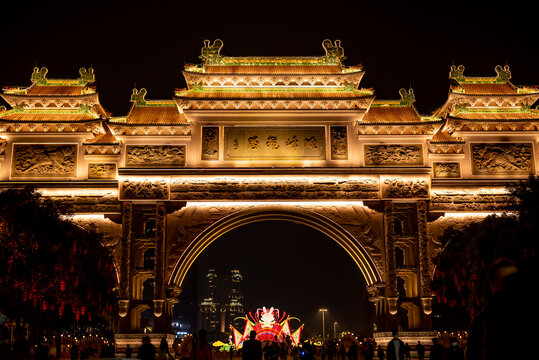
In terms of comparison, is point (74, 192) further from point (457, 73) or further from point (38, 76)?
point (457, 73)

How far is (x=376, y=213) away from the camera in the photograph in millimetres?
17531

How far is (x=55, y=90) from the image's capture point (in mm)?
19047

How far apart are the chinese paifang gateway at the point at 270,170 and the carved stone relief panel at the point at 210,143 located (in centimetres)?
3

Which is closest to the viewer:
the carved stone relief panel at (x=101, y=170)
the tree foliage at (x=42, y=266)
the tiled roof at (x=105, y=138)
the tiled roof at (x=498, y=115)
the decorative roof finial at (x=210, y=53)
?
the tree foliage at (x=42, y=266)

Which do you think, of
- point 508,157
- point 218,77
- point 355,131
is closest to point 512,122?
point 508,157

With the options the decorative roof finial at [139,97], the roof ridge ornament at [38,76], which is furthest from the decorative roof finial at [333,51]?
the roof ridge ornament at [38,76]

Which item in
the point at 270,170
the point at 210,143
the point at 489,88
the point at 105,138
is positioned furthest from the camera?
the point at 489,88

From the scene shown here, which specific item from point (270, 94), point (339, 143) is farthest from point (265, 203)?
point (270, 94)

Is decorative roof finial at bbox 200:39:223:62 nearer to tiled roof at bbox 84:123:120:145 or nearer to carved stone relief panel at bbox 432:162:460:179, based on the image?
tiled roof at bbox 84:123:120:145

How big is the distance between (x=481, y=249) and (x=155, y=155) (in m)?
9.21

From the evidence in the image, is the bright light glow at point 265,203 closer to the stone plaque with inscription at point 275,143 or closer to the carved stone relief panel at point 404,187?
the carved stone relief panel at point 404,187

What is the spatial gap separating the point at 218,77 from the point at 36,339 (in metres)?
8.90

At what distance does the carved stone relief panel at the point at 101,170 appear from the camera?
695 inches

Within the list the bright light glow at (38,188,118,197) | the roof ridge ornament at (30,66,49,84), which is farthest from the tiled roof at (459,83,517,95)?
the roof ridge ornament at (30,66,49,84)
